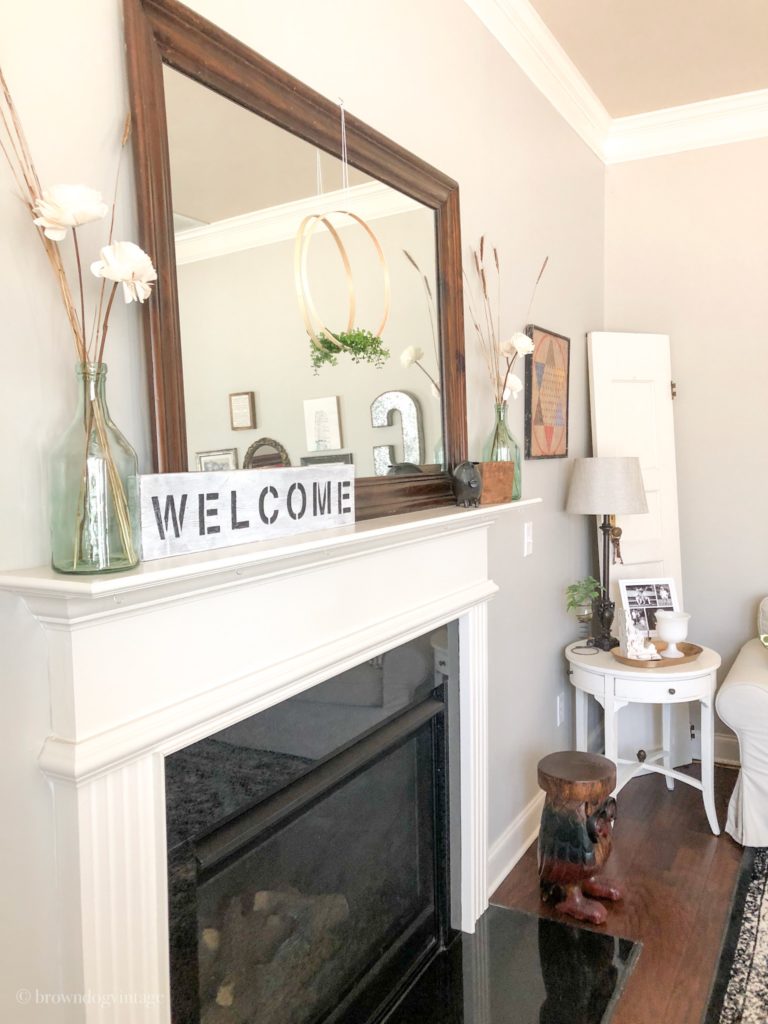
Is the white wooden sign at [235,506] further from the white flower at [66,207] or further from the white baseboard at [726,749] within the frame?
the white baseboard at [726,749]

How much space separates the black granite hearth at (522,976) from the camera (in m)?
1.85

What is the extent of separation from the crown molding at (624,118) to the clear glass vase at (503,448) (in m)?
1.23

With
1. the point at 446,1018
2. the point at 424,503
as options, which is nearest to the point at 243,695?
the point at 424,503

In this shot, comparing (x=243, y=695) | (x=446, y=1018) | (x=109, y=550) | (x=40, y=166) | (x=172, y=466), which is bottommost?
(x=446, y=1018)

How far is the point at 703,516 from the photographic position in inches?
137

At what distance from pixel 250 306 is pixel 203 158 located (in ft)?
0.80

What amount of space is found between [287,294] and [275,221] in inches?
5.2

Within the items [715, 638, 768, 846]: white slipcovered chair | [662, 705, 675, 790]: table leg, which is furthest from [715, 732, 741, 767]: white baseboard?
[715, 638, 768, 846]: white slipcovered chair

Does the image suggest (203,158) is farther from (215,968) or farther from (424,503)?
(215,968)

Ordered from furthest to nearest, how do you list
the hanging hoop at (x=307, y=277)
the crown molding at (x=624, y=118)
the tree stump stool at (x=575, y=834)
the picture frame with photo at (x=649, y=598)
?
the picture frame with photo at (x=649, y=598) < the crown molding at (x=624, y=118) < the tree stump stool at (x=575, y=834) < the hanging hoop at (x=307, y=277)

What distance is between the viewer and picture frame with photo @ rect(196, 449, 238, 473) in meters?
1.27

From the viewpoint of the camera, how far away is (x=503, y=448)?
2.21 meters

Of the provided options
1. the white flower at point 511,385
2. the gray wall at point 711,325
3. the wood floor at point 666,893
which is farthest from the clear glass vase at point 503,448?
the gray wall at point 711,325

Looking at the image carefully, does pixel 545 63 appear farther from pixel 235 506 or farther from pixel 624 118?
pixel 235 506
